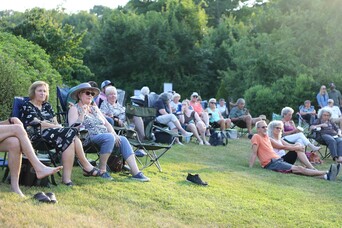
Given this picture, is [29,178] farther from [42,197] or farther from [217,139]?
[217,139]

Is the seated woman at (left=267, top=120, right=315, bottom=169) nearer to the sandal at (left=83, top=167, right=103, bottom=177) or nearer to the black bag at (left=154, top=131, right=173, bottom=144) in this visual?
the black bag at (left=154, top=131, right=173, bottom=144)

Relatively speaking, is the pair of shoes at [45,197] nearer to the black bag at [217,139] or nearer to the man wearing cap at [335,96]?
the black bag at [217,139]

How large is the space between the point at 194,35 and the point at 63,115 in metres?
28.8

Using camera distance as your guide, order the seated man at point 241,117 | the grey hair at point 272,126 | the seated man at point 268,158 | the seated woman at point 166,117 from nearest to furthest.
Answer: the seated man at point 268,158, the grey hair at point 272,126, the seated woman at point 166,117, the seated man at point 241,117

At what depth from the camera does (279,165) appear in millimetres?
9258

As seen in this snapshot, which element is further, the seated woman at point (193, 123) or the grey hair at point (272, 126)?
the seated woman at point (193, 123)

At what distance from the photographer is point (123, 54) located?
34.4 metres

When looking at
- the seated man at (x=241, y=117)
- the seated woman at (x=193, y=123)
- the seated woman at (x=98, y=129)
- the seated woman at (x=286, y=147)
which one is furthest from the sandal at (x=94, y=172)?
the seated man at (x=241, y=117)

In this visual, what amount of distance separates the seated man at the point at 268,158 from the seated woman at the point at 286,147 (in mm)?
205

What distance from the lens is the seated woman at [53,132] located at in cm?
602

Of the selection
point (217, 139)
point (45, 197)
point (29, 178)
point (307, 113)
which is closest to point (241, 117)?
point (307, 113)

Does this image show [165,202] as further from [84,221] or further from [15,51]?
[15,51]

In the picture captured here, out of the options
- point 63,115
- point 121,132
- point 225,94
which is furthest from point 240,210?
point 225,94

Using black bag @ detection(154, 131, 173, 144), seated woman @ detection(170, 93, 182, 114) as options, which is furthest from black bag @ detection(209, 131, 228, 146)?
black bag @ detection(154, 131, 173, 144)
